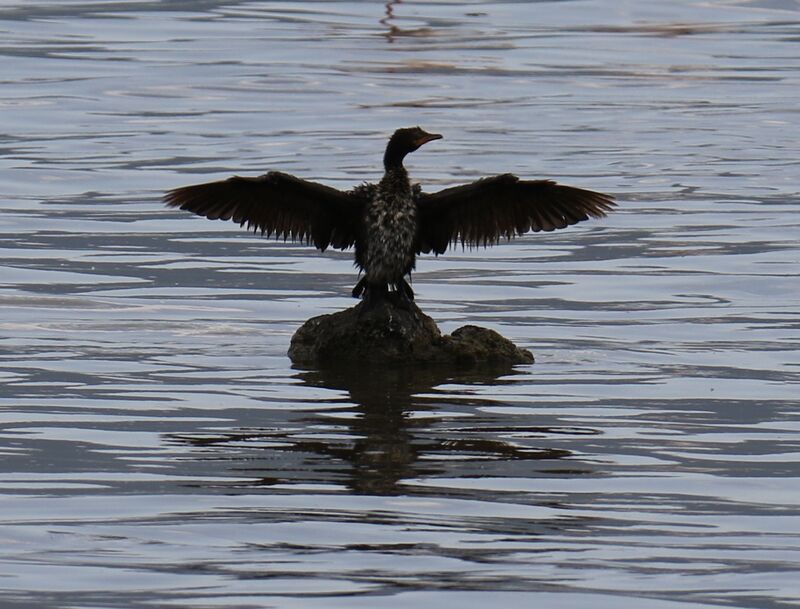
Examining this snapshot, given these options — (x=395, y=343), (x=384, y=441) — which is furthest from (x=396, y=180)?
(x=384, y=441)

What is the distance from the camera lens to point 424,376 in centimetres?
1076

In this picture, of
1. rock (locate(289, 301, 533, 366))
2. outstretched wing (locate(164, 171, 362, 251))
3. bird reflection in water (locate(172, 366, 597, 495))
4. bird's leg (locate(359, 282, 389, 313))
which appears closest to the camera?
bird reflection in water (locate(172, 366, 597, 495))

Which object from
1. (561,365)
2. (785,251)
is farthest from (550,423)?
(785,251)

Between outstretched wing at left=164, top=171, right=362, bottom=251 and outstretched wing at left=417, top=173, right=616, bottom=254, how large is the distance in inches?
16.2

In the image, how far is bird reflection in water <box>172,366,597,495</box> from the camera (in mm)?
8461

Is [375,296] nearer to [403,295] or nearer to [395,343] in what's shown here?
[403,295]

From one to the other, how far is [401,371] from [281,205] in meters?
1.23

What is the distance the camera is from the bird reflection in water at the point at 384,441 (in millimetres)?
8461

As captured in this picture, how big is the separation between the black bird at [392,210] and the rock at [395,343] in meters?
0.12

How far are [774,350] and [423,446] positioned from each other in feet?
9.99

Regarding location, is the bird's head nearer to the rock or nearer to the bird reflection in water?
the rock

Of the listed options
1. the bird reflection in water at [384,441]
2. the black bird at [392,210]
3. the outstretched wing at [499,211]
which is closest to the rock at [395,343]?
the black bird at [392,210]

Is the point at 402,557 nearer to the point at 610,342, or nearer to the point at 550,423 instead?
the point at 550,423

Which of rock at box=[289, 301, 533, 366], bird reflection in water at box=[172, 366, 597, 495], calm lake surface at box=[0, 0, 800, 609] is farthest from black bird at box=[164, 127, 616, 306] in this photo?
bird reflection in water at box=[172, 366, 597, 495]
